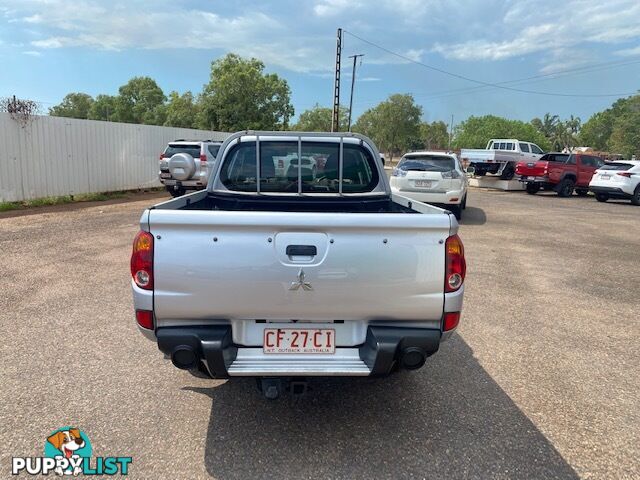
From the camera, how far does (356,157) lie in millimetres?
4383

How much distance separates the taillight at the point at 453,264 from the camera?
2557 mm

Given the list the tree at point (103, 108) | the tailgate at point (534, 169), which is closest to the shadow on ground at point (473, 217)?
the tailgate at point (534, 169)

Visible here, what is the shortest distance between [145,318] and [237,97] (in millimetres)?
45661

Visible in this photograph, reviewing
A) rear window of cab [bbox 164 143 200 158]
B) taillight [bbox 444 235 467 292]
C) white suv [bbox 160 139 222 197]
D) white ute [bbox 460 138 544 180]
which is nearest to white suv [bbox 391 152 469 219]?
white suv [bbox 160 139 222 197]

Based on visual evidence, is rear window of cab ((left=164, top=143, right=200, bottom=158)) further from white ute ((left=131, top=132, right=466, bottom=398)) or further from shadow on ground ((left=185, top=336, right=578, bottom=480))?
white ute ((left=131, top=132, right=466, bottom=398))

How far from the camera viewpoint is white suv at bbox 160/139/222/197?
14.0 metres

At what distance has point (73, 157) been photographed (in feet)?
45.2

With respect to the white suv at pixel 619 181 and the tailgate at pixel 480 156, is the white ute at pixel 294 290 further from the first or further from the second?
the tailgate at pixel 480 156

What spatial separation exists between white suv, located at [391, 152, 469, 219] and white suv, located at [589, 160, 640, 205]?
948 centimetres

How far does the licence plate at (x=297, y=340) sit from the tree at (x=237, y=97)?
A: 4302 centimetres

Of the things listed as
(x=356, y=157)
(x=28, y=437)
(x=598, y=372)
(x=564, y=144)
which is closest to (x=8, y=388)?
(x=28, y=437)

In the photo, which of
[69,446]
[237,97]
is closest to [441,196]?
[69,446]

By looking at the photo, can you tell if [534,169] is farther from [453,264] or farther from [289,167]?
[453,264]

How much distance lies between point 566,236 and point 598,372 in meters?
7.25
